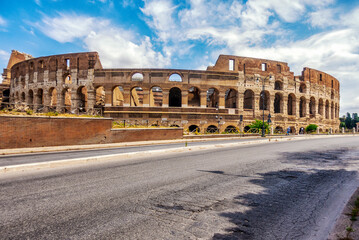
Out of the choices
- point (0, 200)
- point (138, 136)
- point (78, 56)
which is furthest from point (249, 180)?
point (78, 56)

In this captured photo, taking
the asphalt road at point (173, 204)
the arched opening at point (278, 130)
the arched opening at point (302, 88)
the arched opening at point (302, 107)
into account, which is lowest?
the asphalt road at point (173, 204)

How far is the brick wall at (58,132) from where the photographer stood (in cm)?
1134

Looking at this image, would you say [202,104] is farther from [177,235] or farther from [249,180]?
[177,235]

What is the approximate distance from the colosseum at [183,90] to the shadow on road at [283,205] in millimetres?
20305

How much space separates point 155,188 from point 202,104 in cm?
2374

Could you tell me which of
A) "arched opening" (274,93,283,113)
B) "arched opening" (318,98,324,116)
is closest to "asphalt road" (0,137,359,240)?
"arched opening" (274,93,283,113)

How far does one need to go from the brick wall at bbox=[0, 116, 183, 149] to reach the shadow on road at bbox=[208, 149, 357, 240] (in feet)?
40.5

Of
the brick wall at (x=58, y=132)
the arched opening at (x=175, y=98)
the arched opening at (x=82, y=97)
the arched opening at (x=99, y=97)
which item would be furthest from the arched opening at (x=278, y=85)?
the arched opening at (x=82, y=97)

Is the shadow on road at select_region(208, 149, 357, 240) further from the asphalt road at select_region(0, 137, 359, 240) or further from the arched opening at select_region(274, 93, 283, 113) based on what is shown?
the arched opening at select_region(274, 93, 283, 113)

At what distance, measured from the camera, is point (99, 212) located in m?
3.02

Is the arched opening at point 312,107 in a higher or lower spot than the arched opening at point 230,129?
higher

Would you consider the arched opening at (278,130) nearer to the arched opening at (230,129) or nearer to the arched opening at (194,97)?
the arched opening at (230,129)

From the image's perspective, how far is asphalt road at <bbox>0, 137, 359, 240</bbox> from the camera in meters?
2.48

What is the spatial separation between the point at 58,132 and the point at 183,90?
17221 millimetres
